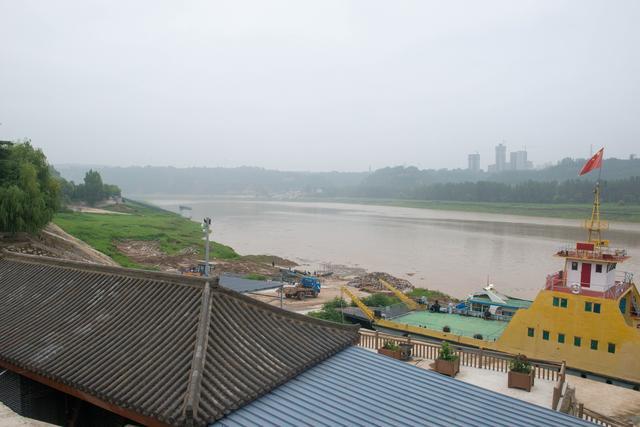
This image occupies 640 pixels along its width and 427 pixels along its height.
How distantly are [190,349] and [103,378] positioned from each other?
1.50 metres

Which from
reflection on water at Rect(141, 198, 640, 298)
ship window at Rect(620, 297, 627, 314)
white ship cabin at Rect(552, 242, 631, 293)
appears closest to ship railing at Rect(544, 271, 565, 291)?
white ship cabin at Rect(552, 242, 631, 293)

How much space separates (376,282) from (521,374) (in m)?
31.8

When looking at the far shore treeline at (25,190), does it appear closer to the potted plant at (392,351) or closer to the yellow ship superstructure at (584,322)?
the potted plant at (392,351)

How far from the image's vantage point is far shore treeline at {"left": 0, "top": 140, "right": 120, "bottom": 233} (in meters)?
26.1

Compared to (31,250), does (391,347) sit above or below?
below

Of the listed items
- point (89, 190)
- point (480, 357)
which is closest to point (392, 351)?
point (480, 357)

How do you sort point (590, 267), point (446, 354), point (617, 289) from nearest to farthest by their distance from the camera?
point (446, 354), point (590, 267), point (617, 289)

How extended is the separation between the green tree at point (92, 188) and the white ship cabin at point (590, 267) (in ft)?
317

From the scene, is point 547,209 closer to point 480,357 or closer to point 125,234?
point 125,234

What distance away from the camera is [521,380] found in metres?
12.8

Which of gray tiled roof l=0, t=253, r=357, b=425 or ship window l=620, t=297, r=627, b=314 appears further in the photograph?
ship window l=620, t=297, r=627, b=314

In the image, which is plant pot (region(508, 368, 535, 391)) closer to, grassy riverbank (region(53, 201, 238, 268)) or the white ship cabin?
the white ship cabin

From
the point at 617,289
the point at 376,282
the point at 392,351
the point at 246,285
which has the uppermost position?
the point at 617,289

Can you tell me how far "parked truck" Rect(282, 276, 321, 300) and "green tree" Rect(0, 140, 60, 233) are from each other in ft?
53.0
